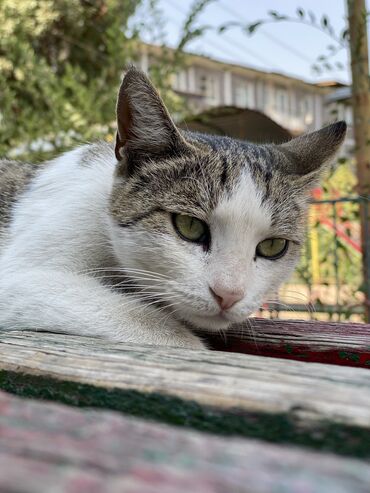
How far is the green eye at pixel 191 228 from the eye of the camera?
5.10ft

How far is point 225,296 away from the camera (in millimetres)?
1420

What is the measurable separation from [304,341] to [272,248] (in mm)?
446

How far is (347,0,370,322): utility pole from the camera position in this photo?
295cm

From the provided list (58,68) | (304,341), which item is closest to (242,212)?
(304,341)

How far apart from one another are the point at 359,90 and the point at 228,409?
2801mm

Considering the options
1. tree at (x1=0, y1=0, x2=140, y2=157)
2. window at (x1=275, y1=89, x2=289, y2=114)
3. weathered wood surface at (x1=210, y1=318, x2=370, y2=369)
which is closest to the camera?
weathered wood surface at (x1=210, y1=318, x2=370, y2=369)

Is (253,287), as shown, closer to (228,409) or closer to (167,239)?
(167,239)

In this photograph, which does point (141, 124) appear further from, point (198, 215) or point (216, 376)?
point (216, 376)

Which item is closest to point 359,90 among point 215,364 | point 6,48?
point 215,364

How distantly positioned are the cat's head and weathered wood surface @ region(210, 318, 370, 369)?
6 centimetres

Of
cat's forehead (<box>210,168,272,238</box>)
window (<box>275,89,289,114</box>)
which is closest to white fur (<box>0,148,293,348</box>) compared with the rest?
Result: cat's forehead (<box>210,168,272,238</box>)

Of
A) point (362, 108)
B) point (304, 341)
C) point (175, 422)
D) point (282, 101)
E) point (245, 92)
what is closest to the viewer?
point (175, 422)

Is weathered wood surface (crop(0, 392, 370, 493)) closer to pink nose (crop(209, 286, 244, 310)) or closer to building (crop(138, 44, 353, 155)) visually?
pink nose (crop(209, 286, 244, 310))

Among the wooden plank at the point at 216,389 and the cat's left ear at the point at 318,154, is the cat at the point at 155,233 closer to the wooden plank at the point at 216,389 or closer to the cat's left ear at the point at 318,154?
the cat's left ear at the point at 318,154
